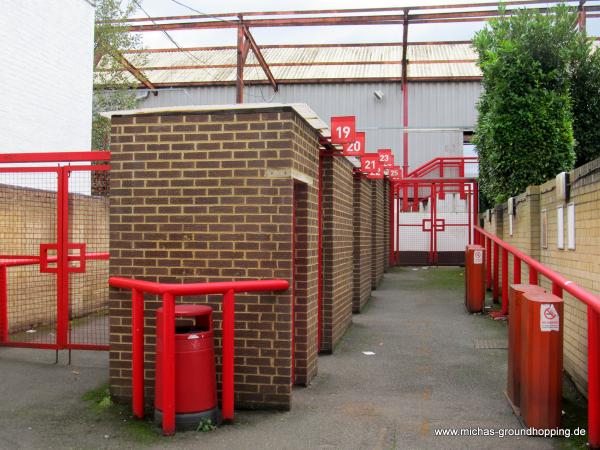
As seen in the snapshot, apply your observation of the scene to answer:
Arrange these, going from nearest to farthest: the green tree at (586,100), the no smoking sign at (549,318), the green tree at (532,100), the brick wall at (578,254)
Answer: the no smoking sign at (549,318) < the brick wall at (578,254) < the green tree at (532,100) < the green tree at (586,100)

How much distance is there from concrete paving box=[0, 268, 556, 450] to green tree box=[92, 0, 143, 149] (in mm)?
17114

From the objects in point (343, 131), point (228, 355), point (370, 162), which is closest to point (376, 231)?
point (370, 162)

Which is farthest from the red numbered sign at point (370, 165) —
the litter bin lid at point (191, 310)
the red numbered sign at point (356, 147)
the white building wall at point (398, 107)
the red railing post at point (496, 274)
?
the white building wall at point (398, 107)

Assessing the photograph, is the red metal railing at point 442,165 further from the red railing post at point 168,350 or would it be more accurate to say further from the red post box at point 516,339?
the red railing post at point 168,350

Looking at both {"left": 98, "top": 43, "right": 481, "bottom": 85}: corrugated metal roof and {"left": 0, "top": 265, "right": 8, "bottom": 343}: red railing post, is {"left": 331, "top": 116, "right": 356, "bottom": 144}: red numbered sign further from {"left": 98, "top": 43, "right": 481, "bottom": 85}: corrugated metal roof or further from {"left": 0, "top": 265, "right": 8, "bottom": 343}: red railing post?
{"left": 98, "top": 43, "right": 481, "bottom": 85}: corrugated metal roof

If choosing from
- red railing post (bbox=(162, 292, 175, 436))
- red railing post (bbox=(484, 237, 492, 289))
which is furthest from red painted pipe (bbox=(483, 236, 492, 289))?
red railing post (bbox=(162, 292, 175, 436))

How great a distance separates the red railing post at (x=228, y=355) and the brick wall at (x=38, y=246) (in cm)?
405

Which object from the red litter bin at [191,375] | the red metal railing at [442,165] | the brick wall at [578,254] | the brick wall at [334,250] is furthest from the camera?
the red metal railing at [442,165]

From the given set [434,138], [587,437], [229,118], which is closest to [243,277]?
[229,118]

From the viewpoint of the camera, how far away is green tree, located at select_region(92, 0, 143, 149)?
2340 centimetres

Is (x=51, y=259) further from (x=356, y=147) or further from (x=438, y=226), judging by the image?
(x=438, y=226)

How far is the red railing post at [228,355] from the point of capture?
5.02 meters

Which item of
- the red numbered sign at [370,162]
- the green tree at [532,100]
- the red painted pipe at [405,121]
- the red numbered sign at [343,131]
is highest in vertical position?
the red painted pipe at [405,121]

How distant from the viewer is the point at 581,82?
46.1ft
